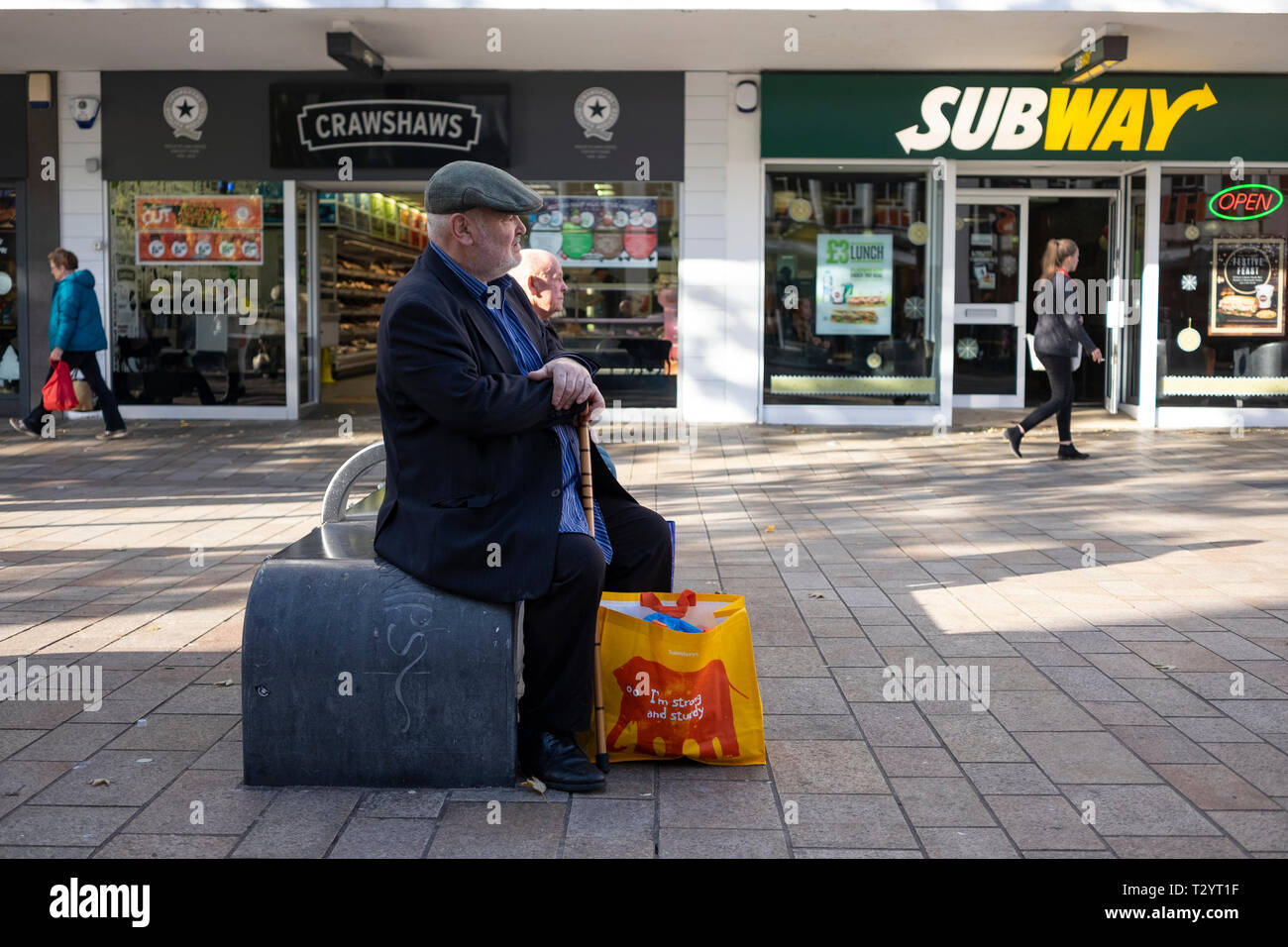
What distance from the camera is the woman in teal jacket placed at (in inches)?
481

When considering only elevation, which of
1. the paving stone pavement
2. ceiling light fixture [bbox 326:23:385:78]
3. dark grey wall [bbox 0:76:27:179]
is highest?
ceiling light fixture [bbox 326:23:385:78]

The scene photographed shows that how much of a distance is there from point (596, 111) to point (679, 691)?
10974mm

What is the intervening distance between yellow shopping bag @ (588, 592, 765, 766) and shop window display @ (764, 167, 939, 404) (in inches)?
414

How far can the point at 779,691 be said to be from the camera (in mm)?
4797

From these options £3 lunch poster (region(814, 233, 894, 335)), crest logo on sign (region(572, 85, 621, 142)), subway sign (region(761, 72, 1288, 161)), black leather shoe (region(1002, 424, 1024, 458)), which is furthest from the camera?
£3 lunch poster (region(814, 233, 894, 335))

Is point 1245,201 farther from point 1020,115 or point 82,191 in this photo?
point 82,191

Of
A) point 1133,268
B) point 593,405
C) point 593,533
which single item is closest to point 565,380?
point 593,405

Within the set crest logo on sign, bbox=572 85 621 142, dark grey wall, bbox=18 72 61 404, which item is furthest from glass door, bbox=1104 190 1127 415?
dark grey wall, bbox=18 72 61 404

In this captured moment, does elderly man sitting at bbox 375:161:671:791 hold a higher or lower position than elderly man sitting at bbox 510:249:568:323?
lower

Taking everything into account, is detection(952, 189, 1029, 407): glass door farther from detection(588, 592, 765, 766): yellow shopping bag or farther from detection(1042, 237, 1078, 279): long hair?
detection(588, 592, 765, 766): yellow shopping bag

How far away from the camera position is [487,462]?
374 centimetres
